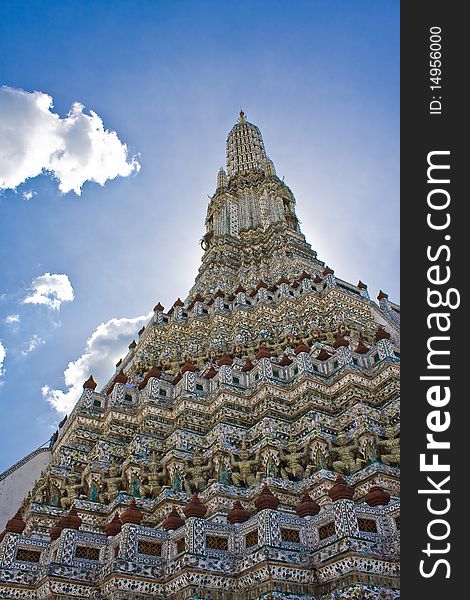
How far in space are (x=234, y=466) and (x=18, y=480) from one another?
30.1 feet

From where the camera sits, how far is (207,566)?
10.2 meters

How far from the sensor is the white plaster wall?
1866 centimetres

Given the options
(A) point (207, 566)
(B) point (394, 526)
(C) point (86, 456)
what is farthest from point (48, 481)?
(B) point (394, 526)

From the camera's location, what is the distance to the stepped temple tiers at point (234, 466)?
10070 millimetres

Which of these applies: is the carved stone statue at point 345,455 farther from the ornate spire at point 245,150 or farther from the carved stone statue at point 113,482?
the ornate spire at point 245,150

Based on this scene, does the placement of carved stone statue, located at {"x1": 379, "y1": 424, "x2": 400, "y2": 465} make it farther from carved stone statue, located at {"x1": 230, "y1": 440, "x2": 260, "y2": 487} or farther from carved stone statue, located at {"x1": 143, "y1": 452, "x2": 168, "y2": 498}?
carved stone statue, located at {"x1": 143, "y1": 452, "x2": 168, "y2": 498}

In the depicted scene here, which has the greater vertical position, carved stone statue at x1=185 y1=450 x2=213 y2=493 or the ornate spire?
the ornate spire

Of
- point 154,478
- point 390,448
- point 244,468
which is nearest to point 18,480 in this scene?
point 154,478

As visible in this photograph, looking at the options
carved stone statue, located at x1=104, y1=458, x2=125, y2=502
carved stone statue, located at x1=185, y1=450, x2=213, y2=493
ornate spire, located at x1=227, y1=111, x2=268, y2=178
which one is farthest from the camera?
ornate spire, located at x1=227, y1=111, x2=268, y2=178

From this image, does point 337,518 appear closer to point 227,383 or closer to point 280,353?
point 227,383

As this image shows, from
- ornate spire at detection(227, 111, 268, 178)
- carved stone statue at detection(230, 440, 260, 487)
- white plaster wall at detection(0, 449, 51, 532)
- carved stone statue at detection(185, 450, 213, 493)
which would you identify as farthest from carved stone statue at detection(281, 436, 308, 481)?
ornate spire at detection(227, 111, 268, 178)

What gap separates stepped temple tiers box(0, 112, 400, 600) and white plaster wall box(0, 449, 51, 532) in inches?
14.1

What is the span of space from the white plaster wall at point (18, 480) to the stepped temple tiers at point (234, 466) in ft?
1.18

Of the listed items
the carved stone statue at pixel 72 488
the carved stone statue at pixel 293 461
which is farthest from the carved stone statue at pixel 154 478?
the carved stone statue at pixel 293 461
